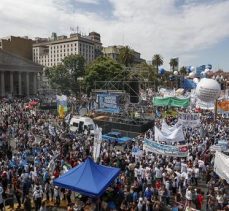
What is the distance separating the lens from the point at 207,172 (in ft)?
53.9

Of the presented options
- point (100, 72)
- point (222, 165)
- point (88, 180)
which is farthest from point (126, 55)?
point (88, 180)

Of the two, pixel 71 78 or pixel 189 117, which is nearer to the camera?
pixel 189 117

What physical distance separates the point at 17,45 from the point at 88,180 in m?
105

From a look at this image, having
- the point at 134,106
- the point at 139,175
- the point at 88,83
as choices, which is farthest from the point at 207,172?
the point at 88,83

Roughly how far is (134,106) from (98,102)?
5.59 m

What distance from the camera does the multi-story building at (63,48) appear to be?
138m

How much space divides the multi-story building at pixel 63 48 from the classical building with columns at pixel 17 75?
54.2 metres

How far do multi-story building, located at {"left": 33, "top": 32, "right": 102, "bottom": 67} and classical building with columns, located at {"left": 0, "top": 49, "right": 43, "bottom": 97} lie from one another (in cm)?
5423

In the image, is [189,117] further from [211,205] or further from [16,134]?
[16,134]

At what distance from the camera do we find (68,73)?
83.8 metres

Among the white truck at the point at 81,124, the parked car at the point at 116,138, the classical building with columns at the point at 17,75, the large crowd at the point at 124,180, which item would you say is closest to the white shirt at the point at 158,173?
the large crowd at the point at 124,180

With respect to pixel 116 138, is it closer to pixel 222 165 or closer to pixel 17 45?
pixel 222 165

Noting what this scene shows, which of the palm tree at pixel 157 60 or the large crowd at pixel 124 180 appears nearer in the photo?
the large crowd at pixel 124 180

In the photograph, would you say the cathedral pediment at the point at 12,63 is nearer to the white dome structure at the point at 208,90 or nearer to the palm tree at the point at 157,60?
the palm tree at the point at 157,60
